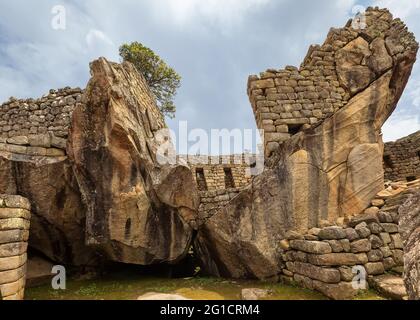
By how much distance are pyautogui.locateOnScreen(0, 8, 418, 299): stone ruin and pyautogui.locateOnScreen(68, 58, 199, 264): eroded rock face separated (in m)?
0.03

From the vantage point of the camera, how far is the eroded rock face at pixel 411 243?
194cm

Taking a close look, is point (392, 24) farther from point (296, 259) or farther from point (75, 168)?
point (75, 168)

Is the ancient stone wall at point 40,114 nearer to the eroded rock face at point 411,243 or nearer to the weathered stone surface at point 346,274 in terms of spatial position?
the weathered stone surface at point 346,274

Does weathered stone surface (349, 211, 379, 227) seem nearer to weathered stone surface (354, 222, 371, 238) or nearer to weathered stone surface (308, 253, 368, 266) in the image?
weathered stone surface (354, 222, 371, 238)

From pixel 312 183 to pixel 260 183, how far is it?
1.44 m

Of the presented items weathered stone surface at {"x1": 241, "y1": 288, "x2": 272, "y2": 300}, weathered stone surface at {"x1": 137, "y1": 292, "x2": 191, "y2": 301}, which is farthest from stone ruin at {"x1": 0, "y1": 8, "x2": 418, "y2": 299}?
weathered stone surface at {"x1": 137, "y1": 292, "x2": 191, "y2": 301}

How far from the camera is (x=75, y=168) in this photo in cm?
703

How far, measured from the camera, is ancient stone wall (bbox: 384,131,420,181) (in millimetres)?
15344

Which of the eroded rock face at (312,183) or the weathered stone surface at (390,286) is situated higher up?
the eroded rock face at (312,183)

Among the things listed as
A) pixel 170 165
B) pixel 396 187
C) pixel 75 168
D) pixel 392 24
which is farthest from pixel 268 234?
pixel 392 24

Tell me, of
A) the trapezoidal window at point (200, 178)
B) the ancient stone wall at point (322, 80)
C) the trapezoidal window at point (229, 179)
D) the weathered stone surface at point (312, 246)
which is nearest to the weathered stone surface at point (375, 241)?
the weathered stone surface at point (312, 246)

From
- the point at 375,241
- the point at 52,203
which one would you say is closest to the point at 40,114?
the point at 52,203

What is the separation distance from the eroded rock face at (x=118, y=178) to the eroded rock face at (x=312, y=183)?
1.60m

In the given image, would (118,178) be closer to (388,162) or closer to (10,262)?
(10,262)
